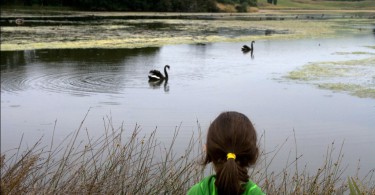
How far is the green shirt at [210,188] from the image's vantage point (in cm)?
202

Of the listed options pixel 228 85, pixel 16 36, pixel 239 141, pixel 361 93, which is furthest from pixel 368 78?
pixel 16 36

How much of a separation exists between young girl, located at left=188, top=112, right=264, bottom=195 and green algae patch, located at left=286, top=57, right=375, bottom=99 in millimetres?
8175

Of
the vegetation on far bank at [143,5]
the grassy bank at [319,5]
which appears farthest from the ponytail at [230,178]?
the grassy bank at [319,5]

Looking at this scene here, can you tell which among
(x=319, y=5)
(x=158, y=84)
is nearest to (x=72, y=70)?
(x=158, y=84)

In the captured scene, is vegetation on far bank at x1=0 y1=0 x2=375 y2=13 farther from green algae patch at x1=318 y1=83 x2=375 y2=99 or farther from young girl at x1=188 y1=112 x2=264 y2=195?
young girl at x1=188 y1=112 x2=264 y2=195

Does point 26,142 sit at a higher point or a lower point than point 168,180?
lower

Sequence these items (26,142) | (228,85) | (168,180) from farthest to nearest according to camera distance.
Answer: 1. (228,85)
2. (26,142)
3. (168,180)

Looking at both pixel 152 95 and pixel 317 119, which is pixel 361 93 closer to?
pixel 317 119

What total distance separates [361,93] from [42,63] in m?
8.90

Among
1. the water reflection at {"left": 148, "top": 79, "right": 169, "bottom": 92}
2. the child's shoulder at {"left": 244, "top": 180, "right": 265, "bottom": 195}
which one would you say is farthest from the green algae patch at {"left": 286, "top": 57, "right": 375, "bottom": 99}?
the child's shoulder at {"left": 244, "top": 180, "right": 265, "bottom": 195}

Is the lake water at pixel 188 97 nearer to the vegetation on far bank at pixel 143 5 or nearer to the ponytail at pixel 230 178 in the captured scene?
the ponytail at pixel 230 178

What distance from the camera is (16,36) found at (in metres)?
21.5

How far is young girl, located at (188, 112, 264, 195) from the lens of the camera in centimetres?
197

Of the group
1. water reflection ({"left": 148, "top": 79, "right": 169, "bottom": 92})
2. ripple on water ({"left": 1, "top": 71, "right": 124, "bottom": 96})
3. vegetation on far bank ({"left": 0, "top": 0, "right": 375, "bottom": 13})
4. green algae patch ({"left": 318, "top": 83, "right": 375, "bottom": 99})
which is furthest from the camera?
vegetation on far bank ({"left": 0, "top": 0, "right": 375, "bottom": 13})
